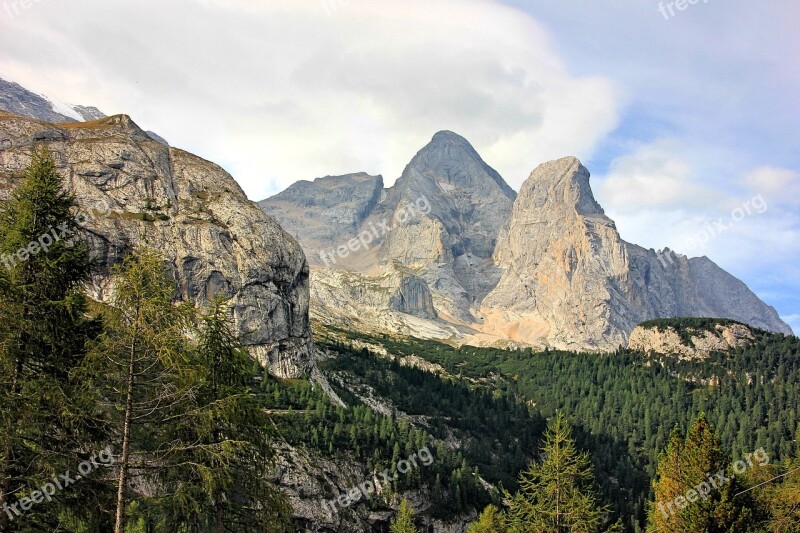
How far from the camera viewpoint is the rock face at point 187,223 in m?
154

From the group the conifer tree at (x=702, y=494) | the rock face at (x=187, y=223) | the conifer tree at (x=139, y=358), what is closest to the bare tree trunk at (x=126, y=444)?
the conifer tree at (x=139, y=358)

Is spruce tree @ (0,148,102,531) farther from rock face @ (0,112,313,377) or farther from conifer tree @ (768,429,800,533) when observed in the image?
rock face @ (0,112,313,377)

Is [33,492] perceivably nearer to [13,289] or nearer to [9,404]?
[9,404]

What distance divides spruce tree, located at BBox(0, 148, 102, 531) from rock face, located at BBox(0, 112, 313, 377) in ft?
410

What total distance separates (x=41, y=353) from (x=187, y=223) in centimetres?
14814

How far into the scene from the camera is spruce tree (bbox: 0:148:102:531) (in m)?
20.8

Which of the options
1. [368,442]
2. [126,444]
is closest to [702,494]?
[126,444]

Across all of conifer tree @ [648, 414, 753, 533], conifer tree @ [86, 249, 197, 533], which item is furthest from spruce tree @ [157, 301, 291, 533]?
conifer tree @ [648, 414, 753, 533]

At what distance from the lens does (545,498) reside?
39.0 m

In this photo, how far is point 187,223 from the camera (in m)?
163

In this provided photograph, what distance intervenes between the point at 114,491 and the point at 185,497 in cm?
279

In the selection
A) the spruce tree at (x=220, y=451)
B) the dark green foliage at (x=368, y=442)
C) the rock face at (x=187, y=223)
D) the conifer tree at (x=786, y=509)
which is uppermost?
the rock face at (x=187, y=223)

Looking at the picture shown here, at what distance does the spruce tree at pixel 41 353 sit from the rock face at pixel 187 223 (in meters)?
125

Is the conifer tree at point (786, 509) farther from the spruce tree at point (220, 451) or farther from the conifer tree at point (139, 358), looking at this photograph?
the conifer tree at point (139, 358)
